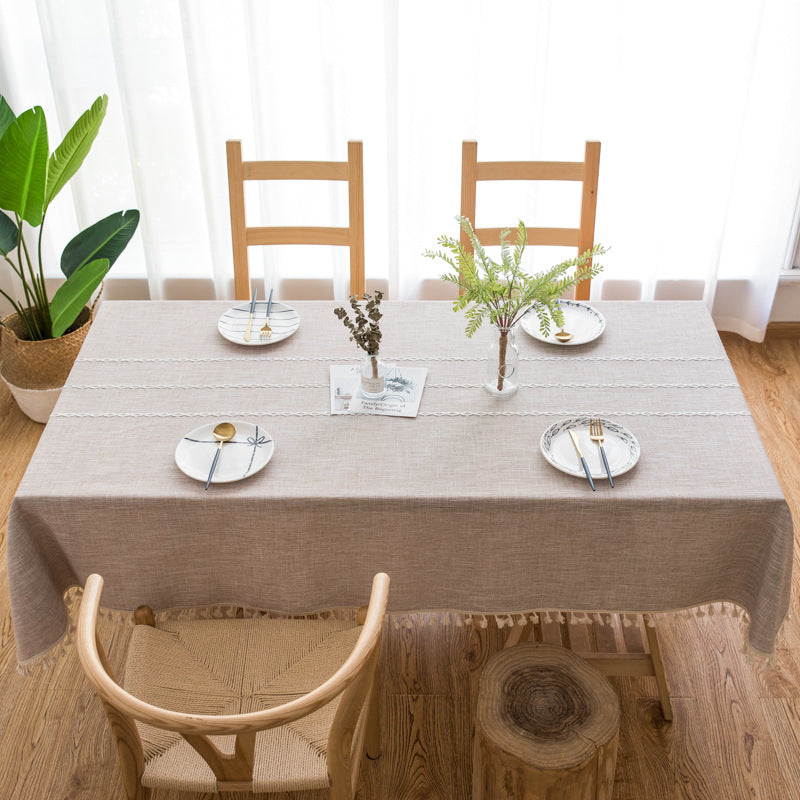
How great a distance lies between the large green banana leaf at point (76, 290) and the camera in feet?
8.17

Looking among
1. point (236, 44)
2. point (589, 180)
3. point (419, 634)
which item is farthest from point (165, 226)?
point (419, 634)

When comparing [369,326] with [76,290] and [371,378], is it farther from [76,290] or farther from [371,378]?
[76,290]

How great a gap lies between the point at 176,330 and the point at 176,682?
0.83 m

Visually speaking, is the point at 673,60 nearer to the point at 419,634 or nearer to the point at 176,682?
the point at 419,634

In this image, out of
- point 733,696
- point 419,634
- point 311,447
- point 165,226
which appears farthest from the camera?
point 165,226

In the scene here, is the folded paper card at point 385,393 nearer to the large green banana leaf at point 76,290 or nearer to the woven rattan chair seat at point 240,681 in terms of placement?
the woven rattan chair seat at point 240,681

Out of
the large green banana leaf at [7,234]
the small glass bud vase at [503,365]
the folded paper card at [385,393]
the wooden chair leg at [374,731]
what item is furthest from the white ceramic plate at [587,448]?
the large green banana leaf at [7,234]

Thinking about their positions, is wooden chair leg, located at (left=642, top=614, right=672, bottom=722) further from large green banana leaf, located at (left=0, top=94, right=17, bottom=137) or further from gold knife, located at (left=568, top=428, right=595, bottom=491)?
large green banana leaf, located at (left=0, top=94, right=17, bottom=137)

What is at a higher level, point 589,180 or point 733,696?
point 589,180

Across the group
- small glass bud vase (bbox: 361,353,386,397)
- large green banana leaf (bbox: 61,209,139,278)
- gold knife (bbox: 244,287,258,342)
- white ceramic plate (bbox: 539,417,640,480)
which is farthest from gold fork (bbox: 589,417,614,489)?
large green banana leaf (bbox: 61,209,139,278)

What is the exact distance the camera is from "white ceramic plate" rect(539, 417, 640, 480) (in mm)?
1652

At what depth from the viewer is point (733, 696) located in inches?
80.4

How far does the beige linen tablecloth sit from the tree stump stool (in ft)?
0.40

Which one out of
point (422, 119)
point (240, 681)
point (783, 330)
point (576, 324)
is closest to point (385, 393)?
point (576, 324)
